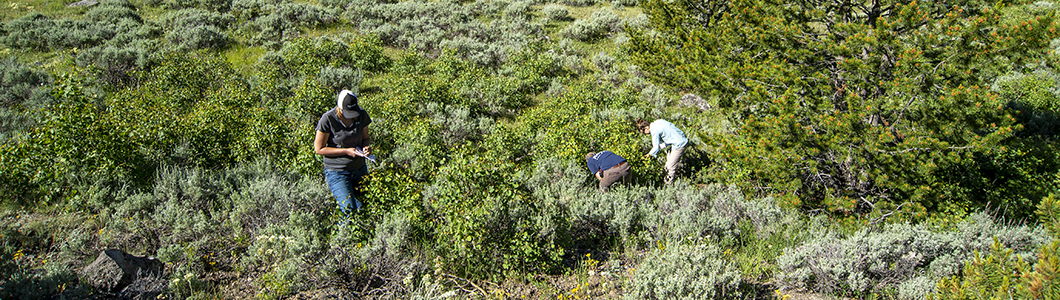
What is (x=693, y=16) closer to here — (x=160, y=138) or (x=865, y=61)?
(x=865, y=61)

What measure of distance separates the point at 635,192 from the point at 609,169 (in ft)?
1.58

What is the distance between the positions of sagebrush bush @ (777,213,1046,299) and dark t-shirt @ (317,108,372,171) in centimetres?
411

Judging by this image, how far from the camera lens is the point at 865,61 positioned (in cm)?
550

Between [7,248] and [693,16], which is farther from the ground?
[7,248]

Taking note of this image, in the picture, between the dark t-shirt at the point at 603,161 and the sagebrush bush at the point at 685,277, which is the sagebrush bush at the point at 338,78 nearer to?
the dark t-shirt at the point at 603,161

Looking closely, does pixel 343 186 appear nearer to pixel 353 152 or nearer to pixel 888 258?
pixel 353 152

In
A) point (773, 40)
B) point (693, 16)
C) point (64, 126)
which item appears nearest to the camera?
point (64, 126)

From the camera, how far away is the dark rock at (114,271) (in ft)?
12.8

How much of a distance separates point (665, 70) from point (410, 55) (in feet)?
21.9

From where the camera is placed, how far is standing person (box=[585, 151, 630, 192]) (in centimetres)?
632

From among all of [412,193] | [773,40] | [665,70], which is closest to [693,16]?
[665,70]

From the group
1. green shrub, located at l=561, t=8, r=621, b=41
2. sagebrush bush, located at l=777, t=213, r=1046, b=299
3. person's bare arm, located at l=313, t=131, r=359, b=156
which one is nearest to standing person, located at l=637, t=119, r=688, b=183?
sagebrush bush, located at l=777, t=213, r=1046, b=299

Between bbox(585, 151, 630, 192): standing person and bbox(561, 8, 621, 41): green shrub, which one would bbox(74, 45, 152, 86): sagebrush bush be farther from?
bbox(561, 8, 621, 41): green shrub

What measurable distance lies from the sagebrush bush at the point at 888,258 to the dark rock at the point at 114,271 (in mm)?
5504
